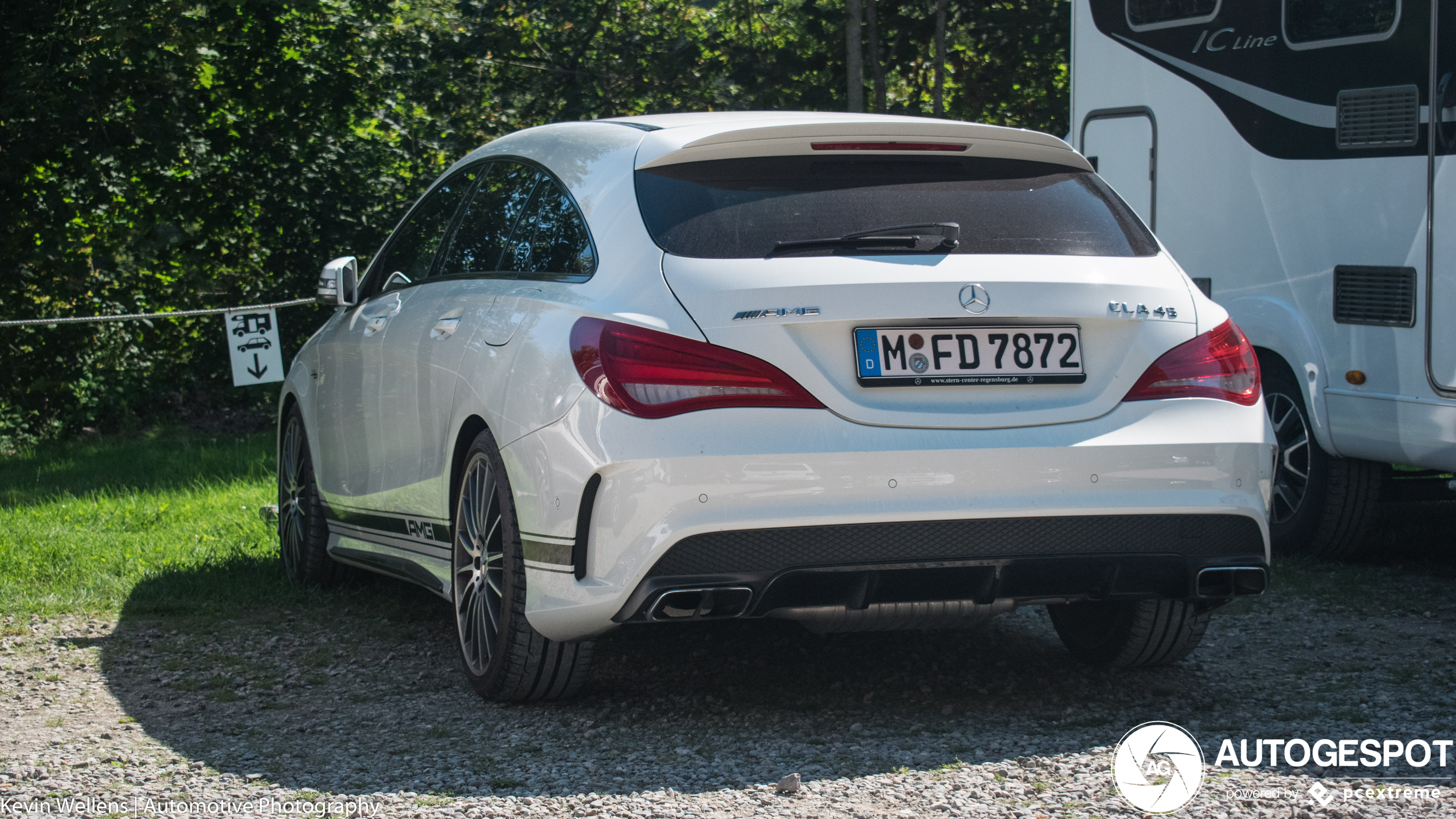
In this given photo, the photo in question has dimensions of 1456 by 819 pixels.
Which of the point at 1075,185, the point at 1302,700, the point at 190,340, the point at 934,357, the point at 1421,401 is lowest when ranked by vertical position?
the point at 190,340

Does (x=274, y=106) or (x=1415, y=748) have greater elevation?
(x=274, y=106)

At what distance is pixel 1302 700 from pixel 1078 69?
456 cm

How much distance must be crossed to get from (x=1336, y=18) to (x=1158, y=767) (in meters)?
3.92

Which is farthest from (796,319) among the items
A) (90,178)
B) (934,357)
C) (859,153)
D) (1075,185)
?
(90,178)

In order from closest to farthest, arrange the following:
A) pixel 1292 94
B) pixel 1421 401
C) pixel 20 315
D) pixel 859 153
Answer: pixel 859 153 < pixel 1421 401 < pixel 1292 94 < pixel 20 315

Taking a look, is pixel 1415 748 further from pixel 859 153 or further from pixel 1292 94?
pixel 1292 94

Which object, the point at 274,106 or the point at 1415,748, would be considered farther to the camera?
the point at 274,106

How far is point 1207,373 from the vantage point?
410 cm

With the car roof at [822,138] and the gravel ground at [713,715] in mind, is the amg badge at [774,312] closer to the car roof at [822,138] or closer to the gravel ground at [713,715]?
the car roof at [822,138]

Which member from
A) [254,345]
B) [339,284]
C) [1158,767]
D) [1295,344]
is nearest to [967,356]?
[1158,767]

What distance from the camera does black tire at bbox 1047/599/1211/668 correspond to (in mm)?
4699

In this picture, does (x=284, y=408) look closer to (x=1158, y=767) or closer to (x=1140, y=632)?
(x=1140, y=632)

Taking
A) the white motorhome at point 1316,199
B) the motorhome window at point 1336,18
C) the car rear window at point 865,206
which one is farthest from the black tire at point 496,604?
the motorhome window at point 1336,18

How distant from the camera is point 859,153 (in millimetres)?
4285
